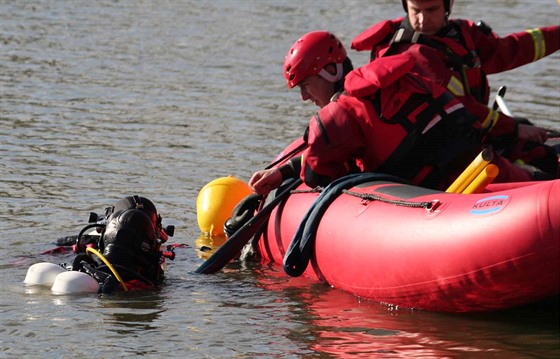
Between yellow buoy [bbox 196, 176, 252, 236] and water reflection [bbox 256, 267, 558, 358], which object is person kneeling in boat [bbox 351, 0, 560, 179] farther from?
yellow buoy [bbox 196, 176, 252, 236]

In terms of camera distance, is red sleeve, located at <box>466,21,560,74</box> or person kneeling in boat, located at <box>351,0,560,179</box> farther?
red sleeve, located at <box>466,21,560,74</box>

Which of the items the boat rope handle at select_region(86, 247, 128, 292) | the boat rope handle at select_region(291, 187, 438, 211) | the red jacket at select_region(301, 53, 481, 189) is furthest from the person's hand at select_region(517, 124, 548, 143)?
the boat rope handle at select_region(86, 247, 128, 292)

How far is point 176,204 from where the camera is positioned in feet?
31.7

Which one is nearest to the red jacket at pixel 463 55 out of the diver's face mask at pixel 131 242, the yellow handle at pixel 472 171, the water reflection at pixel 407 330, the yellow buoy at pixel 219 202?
the yellow handle at pixel 472 171

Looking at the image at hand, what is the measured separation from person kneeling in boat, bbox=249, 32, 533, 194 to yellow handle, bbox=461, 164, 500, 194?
45 cm

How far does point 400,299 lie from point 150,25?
1306 centimetres

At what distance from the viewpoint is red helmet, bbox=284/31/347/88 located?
756 cm

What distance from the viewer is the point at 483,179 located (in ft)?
21.2

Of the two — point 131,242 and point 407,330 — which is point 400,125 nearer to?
point 407,330

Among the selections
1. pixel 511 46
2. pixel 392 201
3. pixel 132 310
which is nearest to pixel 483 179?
pixel 392 201

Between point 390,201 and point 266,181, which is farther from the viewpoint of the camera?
point 266,181

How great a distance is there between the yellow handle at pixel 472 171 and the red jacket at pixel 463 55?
661mm

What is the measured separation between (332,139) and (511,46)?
5.41 feet

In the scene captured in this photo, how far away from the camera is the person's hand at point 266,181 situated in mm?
7750
